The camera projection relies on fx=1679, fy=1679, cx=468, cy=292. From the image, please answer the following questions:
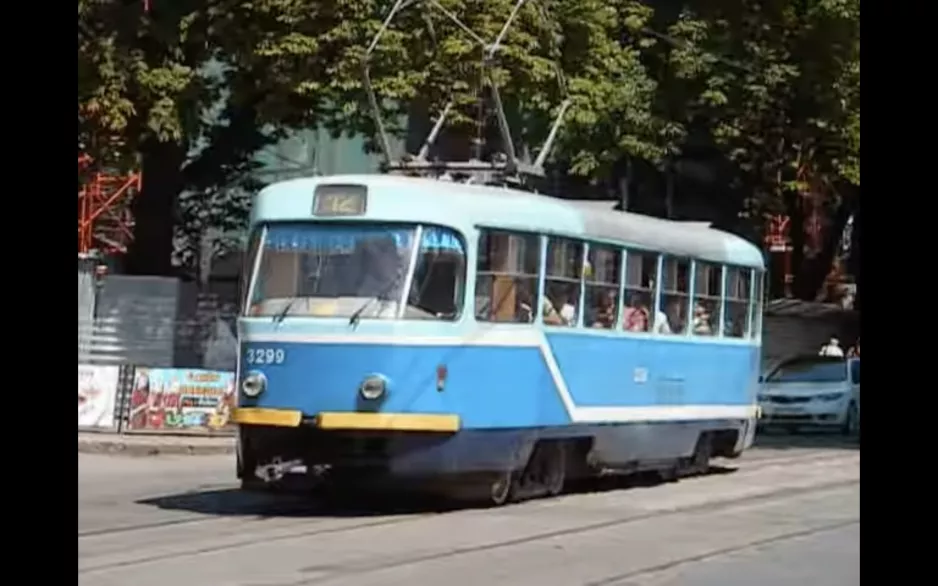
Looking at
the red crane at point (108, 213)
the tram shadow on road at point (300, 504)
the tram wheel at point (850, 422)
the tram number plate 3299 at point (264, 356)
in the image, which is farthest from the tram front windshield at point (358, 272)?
the red crane at point (108, 213)

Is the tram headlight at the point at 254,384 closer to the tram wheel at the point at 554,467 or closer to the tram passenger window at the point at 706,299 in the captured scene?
the tram wheel at the point at 554,467

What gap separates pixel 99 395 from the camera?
76.2 ft

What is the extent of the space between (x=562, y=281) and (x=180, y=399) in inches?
359

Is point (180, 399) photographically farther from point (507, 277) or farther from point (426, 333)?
point (426, 333)

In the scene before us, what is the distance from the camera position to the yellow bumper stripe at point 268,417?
14.3m

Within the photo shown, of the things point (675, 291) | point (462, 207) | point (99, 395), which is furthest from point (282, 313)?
point (99, 395)

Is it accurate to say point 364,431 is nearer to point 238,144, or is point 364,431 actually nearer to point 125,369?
point 125,369

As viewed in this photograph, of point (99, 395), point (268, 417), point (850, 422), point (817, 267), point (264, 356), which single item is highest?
point (817, 267)

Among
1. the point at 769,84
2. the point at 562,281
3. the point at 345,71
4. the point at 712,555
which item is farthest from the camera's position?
the point at 769,84

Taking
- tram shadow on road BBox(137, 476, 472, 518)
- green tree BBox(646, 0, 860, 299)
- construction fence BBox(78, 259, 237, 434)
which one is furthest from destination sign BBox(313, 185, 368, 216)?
green tree BBox(646, 0, 860, 299)

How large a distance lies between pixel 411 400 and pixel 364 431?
478 mm

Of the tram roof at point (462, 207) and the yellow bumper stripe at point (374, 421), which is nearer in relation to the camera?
the yellow bumper stripe at point (374, 421)

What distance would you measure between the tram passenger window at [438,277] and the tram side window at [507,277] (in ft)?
0.77
